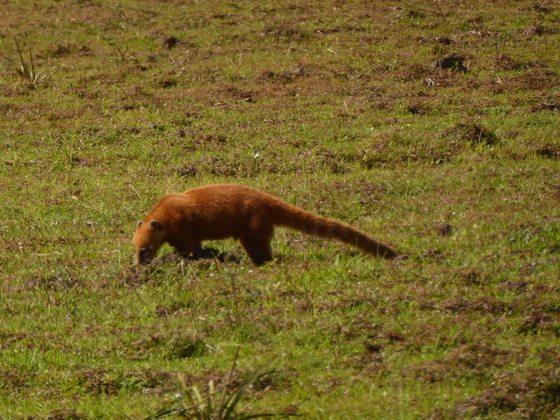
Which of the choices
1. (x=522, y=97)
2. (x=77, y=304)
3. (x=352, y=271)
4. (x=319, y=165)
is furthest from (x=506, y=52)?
(x=77, y=304)

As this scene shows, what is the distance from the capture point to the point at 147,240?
306 inches

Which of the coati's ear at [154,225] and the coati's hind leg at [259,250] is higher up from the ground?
the coati's ear at [154,225]

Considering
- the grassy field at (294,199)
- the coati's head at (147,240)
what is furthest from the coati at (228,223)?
the grassy field at (294,199)

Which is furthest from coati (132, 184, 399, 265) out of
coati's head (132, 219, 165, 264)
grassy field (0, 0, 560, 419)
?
grassy field (0, 0, 560, 419)

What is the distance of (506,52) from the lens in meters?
14.7

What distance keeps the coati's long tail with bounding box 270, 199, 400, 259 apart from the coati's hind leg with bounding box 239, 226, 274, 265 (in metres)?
0.13

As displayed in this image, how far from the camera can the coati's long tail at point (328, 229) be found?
7.11 meters

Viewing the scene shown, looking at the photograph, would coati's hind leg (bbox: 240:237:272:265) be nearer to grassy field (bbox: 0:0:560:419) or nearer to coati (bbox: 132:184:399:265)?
coati (bbox: 132:184:399:265)

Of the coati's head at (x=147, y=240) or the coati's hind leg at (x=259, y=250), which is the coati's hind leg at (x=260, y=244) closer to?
the coati's hind leg at (x=259, y=250)

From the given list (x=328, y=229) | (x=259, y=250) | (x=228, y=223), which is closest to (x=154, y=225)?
(x=228, y=223)

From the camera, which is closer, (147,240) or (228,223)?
(228,223)

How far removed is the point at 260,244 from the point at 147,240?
1.02 meters

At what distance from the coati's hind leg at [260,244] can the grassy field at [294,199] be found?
0.38 ft

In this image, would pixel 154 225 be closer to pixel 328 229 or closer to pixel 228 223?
pixel 228 223
